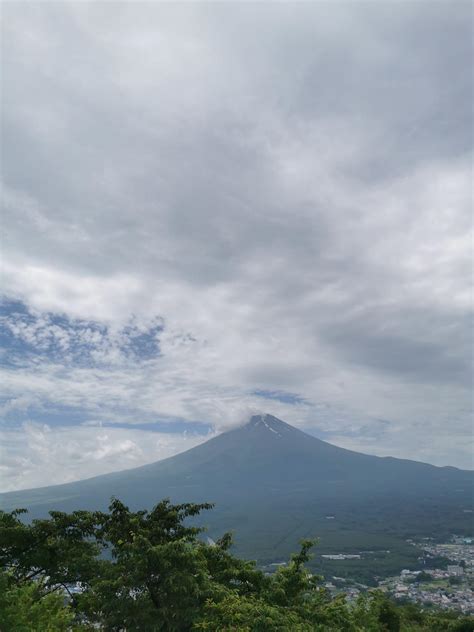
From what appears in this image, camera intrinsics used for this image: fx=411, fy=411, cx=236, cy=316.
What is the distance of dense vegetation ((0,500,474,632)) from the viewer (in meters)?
12.0

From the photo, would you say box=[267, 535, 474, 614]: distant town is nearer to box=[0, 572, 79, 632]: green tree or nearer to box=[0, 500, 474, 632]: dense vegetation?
box=[0, 500, 474, 632]: dense vegetation

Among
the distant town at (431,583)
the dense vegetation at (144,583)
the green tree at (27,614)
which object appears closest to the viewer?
the green tree at (27,614)

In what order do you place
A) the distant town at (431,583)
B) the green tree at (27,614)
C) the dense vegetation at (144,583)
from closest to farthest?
the green tree at (27,614), the dense vegetation at (144,583), the distant town at (431,583)

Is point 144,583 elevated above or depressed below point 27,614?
above

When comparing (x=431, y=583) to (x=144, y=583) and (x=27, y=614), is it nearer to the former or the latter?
(x=144, y=583)

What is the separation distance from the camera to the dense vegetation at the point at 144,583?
39.3 feet

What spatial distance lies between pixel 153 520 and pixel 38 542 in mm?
5356

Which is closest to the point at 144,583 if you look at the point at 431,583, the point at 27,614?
the point at 27,614

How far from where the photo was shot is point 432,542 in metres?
145

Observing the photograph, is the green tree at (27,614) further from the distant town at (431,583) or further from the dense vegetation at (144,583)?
the distant town at (431,583)

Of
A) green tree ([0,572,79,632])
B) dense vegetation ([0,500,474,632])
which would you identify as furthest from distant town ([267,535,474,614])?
green tree ([0,572,79,632])

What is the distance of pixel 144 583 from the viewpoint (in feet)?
43.8

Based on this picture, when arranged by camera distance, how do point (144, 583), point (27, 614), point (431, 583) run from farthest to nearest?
1. point (431, 583)
2. point (144, 583)
3. point (27, 614)

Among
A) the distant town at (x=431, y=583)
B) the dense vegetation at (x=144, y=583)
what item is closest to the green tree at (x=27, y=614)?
the dense vegetation at (x=144, y=583)
